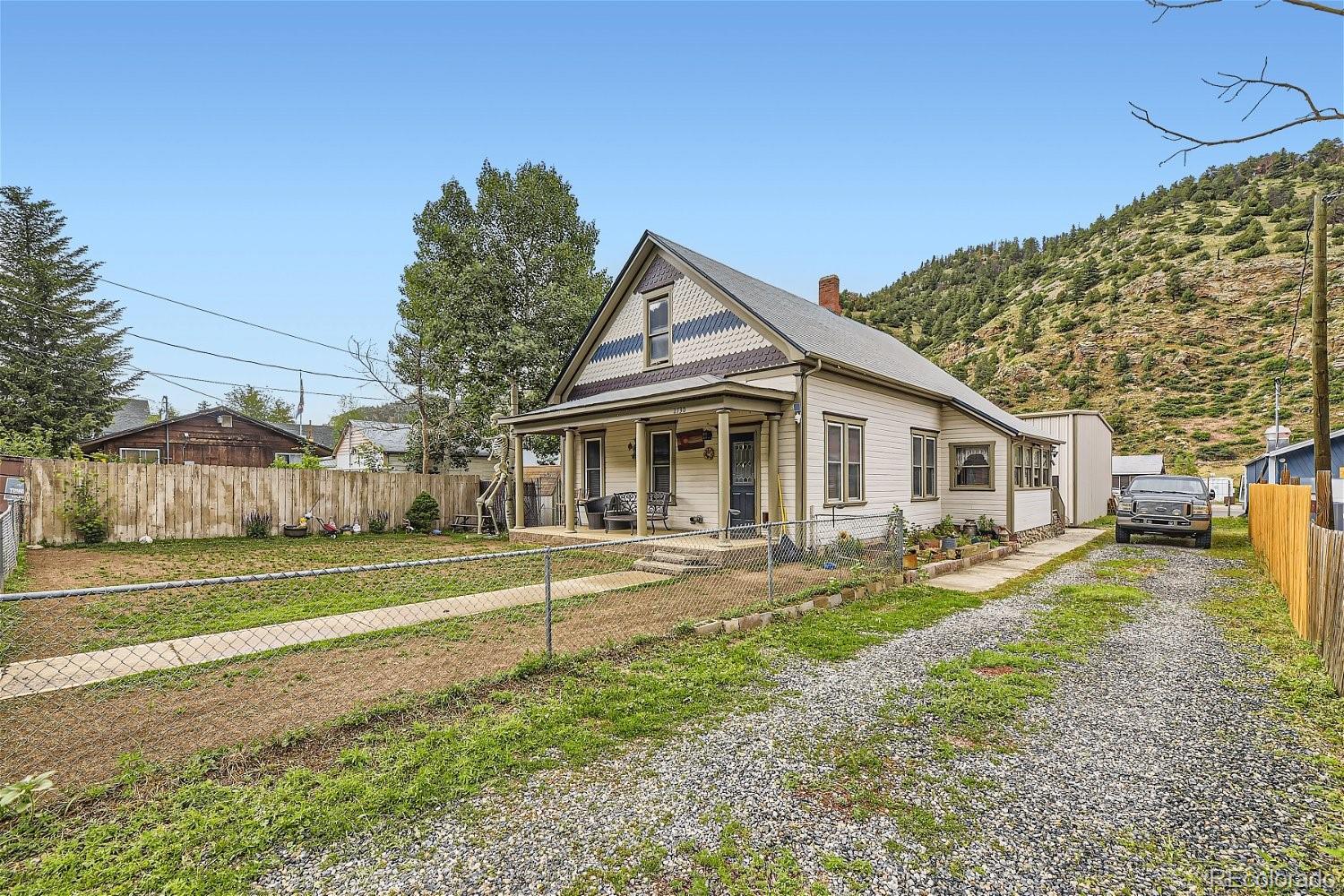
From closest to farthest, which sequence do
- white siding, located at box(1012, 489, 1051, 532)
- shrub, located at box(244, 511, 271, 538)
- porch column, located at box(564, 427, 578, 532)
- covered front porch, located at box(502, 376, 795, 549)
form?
covered front porch, located at box(502, 376, 795, 549) < porch column, located at box(564, 427, 578, 532) < white siding, located at box(1012, 489, 1051, 532) < shrub, located at box(244, 511, 271, 538)

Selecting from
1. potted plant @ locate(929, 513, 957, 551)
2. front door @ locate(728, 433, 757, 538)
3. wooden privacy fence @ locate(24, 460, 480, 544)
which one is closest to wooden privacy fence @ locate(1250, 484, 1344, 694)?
potted plant @ locate(929, 513, 957, 551)

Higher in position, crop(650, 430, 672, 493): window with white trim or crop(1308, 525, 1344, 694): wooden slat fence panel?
crop(650, 430, 672, 493): window with white trim

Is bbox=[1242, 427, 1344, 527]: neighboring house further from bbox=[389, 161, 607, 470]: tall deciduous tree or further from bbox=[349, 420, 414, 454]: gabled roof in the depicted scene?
bbox=[349, 420, 414, 454]: gabled roof

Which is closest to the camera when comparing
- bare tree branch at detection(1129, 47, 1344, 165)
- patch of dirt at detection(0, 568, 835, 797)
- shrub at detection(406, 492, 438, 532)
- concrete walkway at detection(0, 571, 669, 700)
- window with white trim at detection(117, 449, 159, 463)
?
bare tree branch at detection(1129, 47, 1344, 165)

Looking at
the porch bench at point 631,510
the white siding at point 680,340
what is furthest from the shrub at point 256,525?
the porch bench at point 631,510

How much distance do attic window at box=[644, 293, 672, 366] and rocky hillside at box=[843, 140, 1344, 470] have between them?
57.9ft

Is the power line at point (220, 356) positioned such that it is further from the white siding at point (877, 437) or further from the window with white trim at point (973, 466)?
the window with white trim at point (973, 466)

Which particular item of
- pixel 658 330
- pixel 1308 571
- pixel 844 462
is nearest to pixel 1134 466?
pixel 844 462

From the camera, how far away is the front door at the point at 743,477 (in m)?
12.6

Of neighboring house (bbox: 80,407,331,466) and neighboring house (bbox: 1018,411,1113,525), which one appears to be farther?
neighboring house (bbox: 80,407,331,466)

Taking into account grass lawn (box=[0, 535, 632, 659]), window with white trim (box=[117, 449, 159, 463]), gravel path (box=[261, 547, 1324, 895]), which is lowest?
grass lawn (box=[0, 535, 632, 659])

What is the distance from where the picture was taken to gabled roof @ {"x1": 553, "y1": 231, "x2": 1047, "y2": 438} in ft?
41.3

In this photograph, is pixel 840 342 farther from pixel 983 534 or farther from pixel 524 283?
pixel 524 283

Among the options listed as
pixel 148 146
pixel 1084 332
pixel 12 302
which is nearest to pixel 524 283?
pixel 148 146
